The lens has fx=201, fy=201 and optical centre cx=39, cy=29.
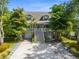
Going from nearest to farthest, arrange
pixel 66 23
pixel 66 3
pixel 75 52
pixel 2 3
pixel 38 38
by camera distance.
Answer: pixel 75 52 < pixel 66 3 < pixel 2 3 < pixel 66 23 < pixel 38 38

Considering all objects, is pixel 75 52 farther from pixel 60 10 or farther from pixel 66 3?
pixel 60 10

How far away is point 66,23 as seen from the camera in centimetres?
4112

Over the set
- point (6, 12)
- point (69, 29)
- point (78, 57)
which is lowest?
point (78, 57)

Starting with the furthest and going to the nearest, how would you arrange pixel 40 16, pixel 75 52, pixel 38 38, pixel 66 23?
pixel 40 16
pixel 38 38
pixel 66 23
pixel 75 52

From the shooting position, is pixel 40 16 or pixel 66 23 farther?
pixel 40 16

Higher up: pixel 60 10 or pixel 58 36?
pixel 60 10

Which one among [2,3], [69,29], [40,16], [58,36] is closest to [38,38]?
[58,36]

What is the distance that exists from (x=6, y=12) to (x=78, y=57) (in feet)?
70.5

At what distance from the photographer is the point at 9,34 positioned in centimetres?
4462

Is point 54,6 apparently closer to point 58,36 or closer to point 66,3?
point 58,36

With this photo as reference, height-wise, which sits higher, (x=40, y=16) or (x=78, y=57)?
(x=40, y=16)

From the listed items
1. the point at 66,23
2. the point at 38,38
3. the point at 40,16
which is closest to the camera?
the point at 66,23

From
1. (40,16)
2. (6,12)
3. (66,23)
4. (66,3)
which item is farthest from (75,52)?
(40,16)

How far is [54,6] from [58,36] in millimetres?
6575
